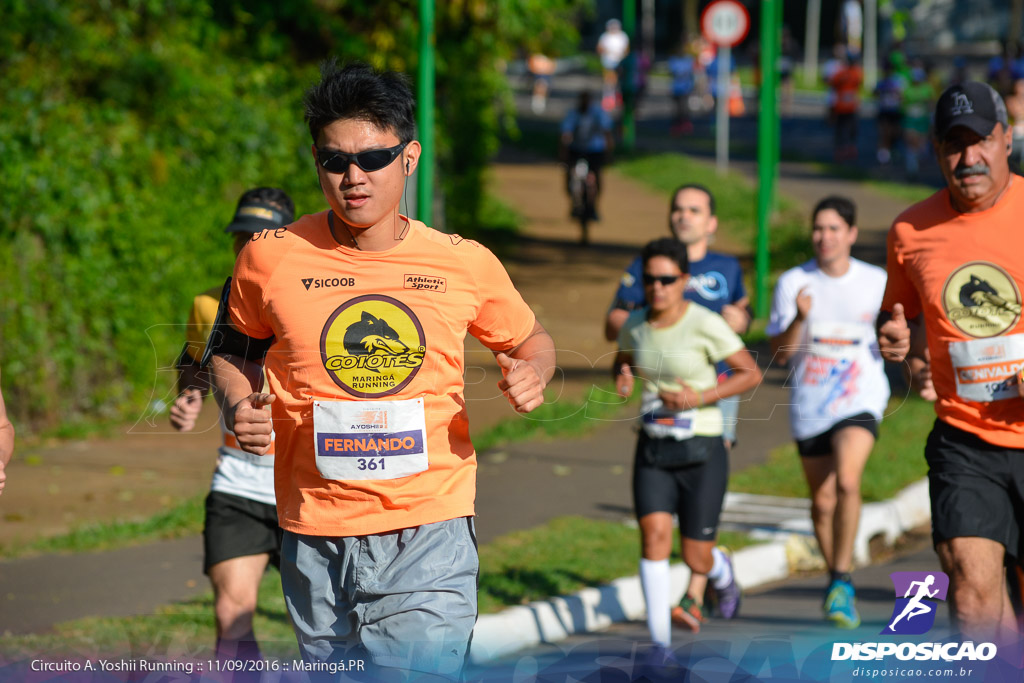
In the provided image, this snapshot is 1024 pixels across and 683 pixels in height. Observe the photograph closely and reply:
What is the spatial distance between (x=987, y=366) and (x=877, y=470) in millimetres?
5013

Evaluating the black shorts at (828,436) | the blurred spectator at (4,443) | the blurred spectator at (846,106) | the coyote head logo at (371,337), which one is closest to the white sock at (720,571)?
the black shorts at (828,436)

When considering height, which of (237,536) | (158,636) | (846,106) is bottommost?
(158,636)

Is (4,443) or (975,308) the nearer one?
(4,443)

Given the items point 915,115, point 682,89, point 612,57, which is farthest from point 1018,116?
point 612,57

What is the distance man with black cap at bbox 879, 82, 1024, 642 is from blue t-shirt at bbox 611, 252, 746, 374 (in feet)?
6.05

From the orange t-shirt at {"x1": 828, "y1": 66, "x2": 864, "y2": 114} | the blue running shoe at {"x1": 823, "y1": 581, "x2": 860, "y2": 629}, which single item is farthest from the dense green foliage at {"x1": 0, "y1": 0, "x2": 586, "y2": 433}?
the orange t-shirt at {"x1": 828, "y1": 66, "x2": 864, "y2": 114}

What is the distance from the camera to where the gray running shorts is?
3303 millimetres

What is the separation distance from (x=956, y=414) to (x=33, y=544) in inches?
203

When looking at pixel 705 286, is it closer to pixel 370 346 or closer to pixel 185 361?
pixel 185 361

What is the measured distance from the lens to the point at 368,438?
3334 mm

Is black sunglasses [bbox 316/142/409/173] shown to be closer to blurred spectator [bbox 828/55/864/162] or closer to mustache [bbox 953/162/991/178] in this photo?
mustache [bbox 953/162/991/178]

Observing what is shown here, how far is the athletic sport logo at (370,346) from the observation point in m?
3.35

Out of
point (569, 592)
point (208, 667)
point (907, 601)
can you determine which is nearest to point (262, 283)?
point (208, 667)

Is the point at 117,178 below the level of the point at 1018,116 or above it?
below
